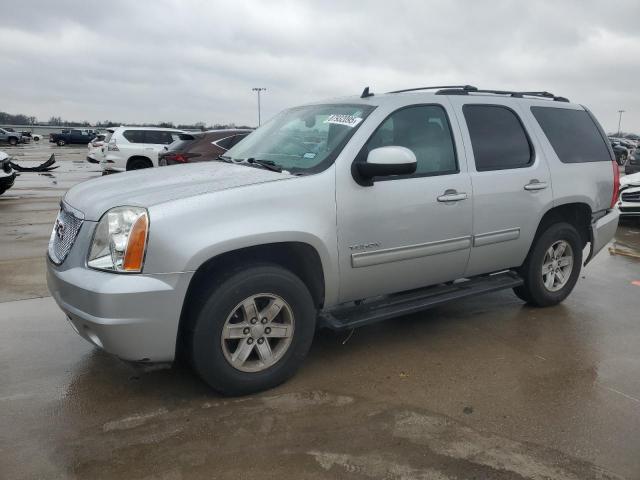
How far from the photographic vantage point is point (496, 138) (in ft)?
15.0

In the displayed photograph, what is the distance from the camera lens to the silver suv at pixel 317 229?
3.06 meters

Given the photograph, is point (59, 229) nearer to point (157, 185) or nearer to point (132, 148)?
point (157, 185)

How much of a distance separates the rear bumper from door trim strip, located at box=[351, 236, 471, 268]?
1.79 m

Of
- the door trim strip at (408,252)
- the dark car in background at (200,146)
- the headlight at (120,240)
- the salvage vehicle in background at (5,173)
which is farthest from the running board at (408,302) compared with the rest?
the salvage vehicle in background at (5,173)

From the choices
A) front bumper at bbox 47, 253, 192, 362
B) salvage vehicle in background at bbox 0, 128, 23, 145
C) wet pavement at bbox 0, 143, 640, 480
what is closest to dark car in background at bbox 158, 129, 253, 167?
wet pavement at bbox 0, 143, 640, 480

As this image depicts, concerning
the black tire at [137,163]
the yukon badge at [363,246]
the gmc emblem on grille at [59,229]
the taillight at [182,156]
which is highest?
the taillight at [182,156]

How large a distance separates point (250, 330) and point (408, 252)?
4.15ft

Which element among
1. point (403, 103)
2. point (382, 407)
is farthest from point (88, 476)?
point (403, 103)

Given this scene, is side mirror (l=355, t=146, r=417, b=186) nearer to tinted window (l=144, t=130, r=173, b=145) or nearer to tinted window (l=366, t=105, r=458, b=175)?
tinted window (l=366, t=105, r=458, b=175)

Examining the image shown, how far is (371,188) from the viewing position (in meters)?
3.72

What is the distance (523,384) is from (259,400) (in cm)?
172

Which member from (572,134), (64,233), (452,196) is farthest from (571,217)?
(64,233)

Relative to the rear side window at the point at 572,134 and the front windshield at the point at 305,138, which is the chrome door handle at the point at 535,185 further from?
the front windshield at the point at 305,138

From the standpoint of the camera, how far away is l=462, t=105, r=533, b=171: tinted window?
443 cm
